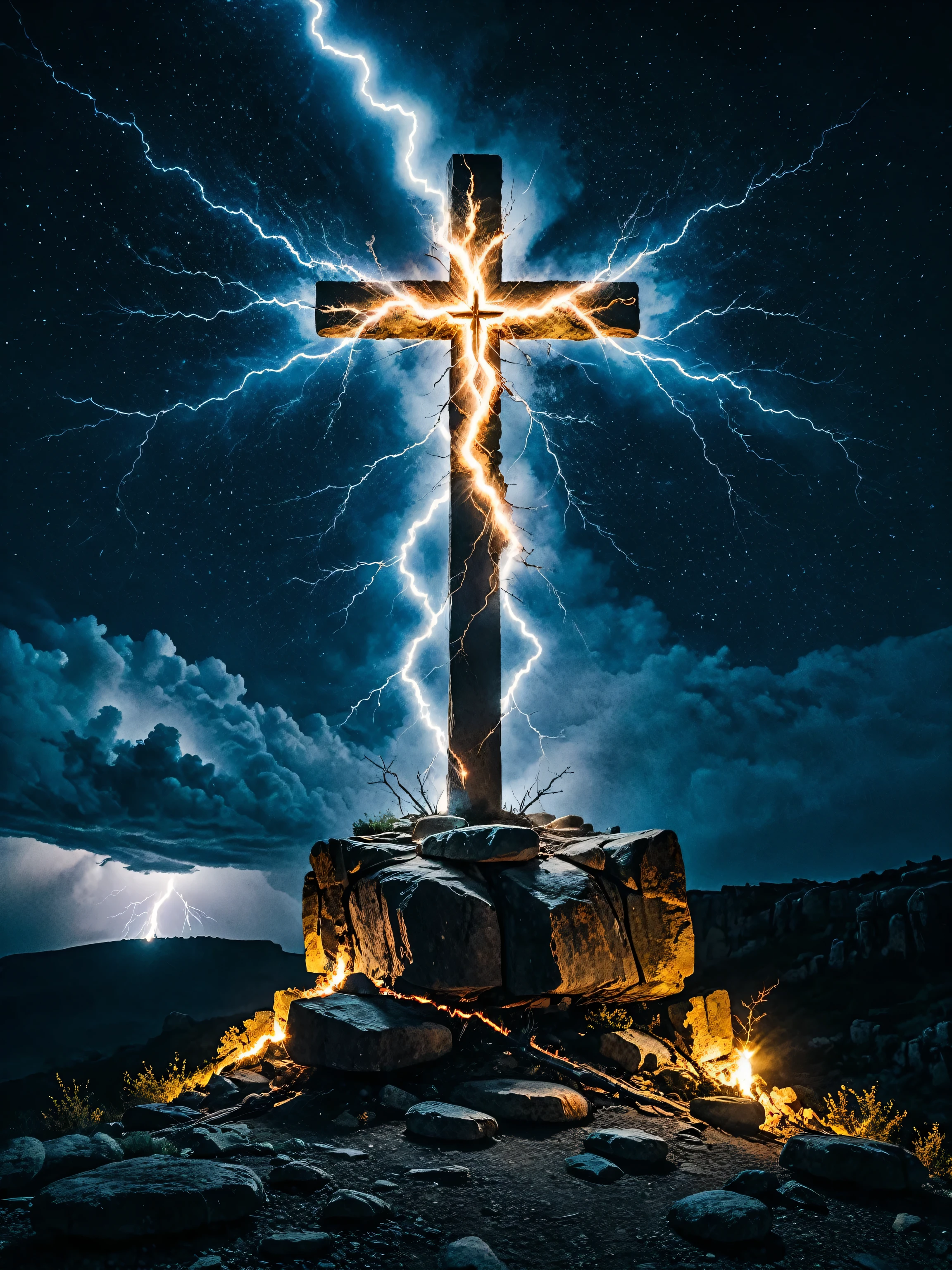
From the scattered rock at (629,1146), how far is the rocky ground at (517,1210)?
0.08 m

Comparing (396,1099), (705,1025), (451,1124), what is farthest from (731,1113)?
(396,1099)

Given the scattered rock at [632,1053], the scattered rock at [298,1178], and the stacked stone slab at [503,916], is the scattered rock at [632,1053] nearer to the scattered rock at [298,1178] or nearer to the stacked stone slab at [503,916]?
the stacked stone slab at [503,916]

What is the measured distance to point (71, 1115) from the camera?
691cm

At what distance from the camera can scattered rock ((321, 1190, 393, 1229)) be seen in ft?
13.3

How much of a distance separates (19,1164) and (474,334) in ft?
29.4

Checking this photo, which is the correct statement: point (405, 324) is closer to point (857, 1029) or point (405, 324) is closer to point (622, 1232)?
point (622, 1232)

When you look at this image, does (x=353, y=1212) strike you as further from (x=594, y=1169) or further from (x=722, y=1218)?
(x=722, y=1218)

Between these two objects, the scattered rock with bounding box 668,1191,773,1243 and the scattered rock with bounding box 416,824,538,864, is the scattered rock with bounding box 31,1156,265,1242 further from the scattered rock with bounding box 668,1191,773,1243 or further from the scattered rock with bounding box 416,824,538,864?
the scattered rock with bounding box 416,824,538,864

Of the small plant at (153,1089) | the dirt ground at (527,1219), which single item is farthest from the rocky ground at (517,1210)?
the small plant at (153,1089)

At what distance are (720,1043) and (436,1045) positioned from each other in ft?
11.3

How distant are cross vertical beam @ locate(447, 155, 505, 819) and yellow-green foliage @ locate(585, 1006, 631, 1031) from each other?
7.84ft

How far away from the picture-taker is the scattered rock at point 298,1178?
444cm

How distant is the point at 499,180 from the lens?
1023cm

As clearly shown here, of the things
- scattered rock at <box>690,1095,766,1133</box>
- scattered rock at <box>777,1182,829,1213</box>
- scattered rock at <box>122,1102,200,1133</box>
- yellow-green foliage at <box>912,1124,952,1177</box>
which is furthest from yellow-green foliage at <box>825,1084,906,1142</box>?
scattered rock at <box>122,1102,200,1133</box>
